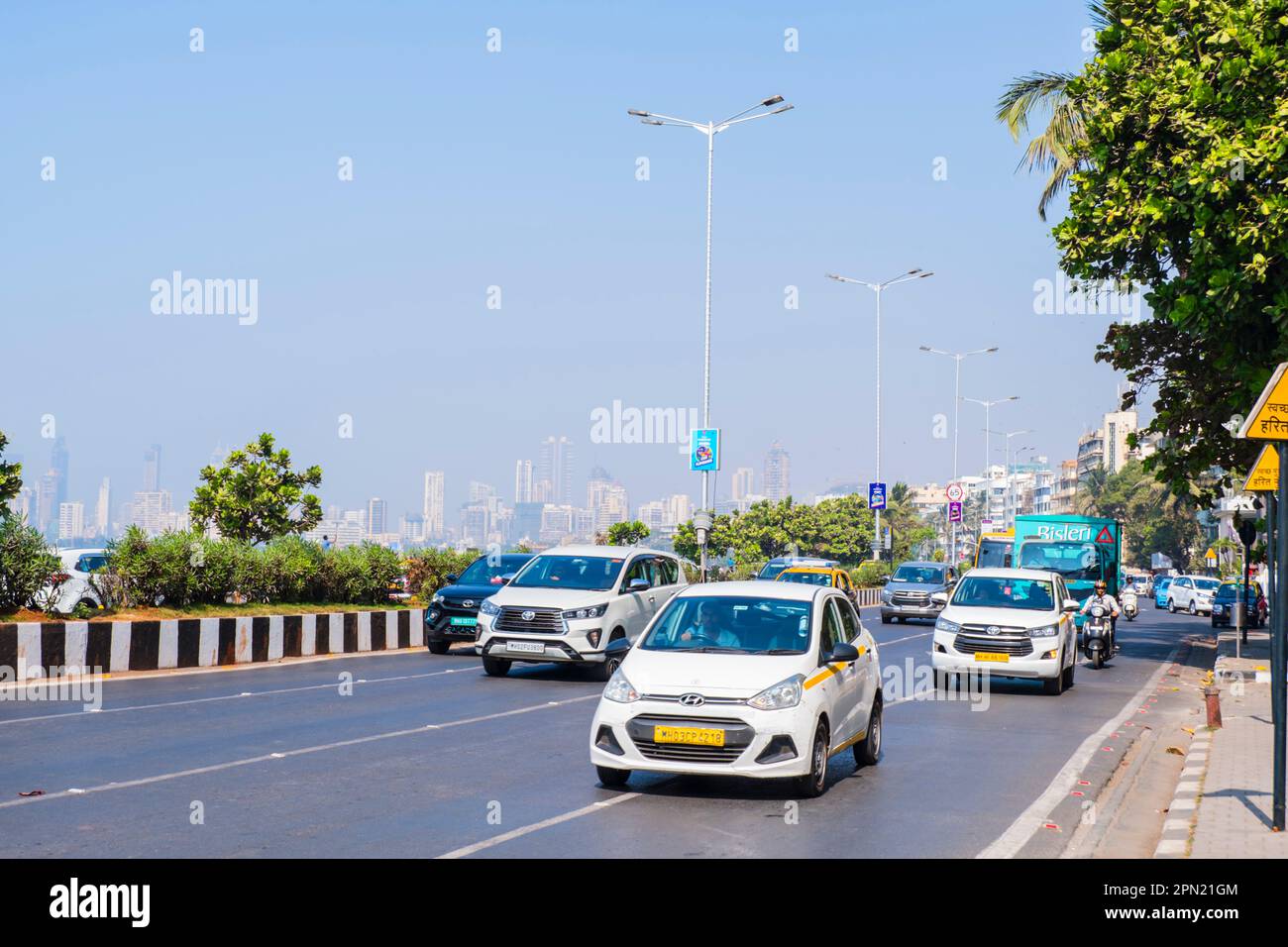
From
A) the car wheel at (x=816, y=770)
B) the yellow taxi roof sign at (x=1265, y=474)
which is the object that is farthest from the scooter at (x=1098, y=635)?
the car wheel at (x=816, y=770)

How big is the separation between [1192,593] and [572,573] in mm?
48463

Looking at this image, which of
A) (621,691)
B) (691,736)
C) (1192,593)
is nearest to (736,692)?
(691,736)

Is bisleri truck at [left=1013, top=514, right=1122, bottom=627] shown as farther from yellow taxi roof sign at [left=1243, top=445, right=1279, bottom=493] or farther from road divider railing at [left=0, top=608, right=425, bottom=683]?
yellow taxi roof sign at [left=1243, top=445, right=1279, bottom=493]

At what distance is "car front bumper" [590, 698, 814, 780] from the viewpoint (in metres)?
10.1

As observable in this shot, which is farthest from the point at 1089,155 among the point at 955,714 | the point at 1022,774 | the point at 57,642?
the point at 57,642

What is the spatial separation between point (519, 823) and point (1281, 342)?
51.7 feet

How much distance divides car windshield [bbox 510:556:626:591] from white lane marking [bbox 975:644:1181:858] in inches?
285

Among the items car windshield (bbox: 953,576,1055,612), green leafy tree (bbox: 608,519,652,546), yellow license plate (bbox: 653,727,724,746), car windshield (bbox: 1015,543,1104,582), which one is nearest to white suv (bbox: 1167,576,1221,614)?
green leafy tree (bbox: 608,519,652,546)

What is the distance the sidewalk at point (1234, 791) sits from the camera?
28.2 ft

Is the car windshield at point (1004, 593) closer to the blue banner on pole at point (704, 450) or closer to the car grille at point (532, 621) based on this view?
the car grille at point (532, 621)

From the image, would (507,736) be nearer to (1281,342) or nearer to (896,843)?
(896,843)

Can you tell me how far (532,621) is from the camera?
19.7 meters

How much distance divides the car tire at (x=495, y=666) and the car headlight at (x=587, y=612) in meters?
1.35

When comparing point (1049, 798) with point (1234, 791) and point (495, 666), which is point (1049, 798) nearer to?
point (1234, 791)
